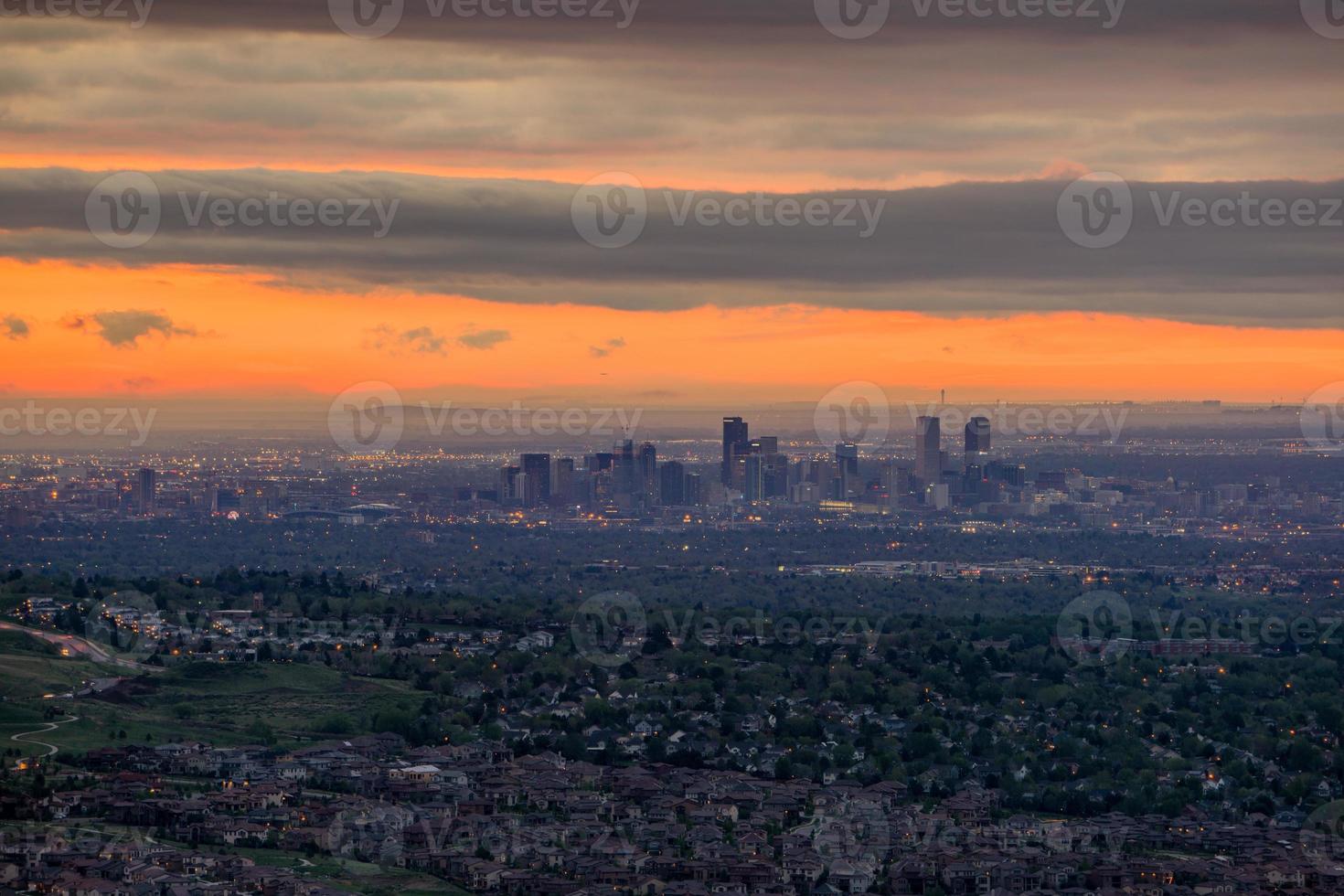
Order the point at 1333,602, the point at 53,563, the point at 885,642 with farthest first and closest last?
the point at 53,563 → the point at 1333,602 → the point at 885,642

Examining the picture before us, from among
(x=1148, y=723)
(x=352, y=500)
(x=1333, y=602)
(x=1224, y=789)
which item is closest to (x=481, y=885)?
(x=1224, y=789)

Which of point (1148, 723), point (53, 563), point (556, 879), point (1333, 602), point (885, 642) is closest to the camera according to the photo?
point (556, 879)

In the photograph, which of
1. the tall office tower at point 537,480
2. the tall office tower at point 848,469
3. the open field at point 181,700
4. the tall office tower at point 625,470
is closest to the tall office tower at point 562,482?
the tall office tower at point 537,480

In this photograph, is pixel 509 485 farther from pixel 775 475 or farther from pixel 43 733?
pixel 43 733

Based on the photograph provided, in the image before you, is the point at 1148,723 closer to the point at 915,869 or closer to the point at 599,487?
the point at 915,869

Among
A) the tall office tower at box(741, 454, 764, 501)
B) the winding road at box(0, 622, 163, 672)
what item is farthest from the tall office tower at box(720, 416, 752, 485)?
the winding road at box(0, 622, 163, 672)

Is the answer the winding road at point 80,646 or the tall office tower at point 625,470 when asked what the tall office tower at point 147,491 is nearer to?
the tall office tower at point 625,470
